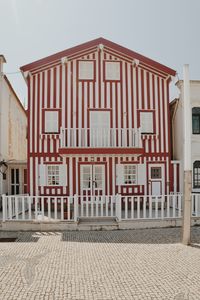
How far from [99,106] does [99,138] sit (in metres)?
1.87

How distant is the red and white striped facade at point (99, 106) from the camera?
15.4 m

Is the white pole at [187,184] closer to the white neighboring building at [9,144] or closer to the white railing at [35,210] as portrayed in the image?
the white railing at [35,210]

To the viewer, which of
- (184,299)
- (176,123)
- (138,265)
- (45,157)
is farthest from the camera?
(176,123)

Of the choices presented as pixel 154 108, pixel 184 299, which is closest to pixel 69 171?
pixel 154 108

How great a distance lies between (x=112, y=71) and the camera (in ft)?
52.8

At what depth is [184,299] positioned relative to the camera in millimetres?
5281

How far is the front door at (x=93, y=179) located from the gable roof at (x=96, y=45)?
5.93 meters

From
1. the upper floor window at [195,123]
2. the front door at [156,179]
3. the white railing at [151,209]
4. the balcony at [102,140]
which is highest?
the upper floor window at [195,123]

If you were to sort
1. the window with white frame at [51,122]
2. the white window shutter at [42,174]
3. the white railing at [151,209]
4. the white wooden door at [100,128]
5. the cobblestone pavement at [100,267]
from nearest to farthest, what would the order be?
the cobblestone pavement at [100,267], the white railing at [151,209], the white wooden door at [100,128], the white window shutter at [42,174], the window with white frame at [51,122]

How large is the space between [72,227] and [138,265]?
14.7 feet

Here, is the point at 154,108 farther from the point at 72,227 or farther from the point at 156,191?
the point at 72,227

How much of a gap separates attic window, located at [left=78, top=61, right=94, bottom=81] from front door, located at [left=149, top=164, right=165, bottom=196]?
5.90 m

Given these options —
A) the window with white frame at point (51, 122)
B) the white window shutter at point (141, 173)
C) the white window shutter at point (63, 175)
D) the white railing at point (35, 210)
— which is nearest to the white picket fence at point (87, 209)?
the white railing at point (35, 210)

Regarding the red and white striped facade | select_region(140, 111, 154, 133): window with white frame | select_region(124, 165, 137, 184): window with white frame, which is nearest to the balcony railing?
the red and white striped facade
